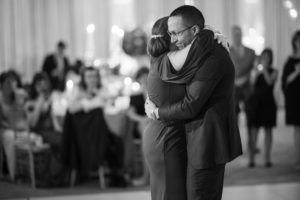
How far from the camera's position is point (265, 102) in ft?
22.2

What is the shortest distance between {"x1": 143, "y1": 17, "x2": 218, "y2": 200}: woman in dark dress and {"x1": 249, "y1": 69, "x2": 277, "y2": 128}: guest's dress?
150 inches

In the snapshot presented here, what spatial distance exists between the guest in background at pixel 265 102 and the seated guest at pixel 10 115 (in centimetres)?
263

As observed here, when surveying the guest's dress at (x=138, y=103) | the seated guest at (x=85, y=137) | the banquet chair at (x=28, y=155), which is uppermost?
the guest's dress at (x=138, y=103)

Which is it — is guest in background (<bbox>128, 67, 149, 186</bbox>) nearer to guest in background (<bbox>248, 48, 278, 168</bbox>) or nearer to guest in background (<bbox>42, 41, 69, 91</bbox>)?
guest in background (<bbox>248, 48, 278, 168</bbox>)

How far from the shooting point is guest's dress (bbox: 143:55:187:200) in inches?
117

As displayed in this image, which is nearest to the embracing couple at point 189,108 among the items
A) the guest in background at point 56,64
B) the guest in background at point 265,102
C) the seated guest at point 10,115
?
the seated guest at point 10,115

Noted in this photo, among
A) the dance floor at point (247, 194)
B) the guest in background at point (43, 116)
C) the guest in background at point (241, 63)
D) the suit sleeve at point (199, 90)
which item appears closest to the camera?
the suit sleeve at point (199, 90)

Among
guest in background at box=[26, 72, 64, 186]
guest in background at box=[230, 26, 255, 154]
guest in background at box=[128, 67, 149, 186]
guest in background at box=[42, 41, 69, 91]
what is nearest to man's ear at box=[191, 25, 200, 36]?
guest in background at box=[128, 67, 149, 186]

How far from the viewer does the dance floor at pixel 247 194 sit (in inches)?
203

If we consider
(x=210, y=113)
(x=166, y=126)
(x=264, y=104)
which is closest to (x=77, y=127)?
(x=264, y=104)

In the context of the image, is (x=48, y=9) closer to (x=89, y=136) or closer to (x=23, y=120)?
(x=23, y=120)

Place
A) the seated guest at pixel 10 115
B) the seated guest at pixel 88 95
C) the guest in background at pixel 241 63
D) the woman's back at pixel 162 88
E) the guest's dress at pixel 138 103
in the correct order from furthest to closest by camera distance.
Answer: the guest in background at pixel 241 63
the seated guest at pixel 10 115
the guest's dress at pixel 138 103
the seated guest at pixel 88 95
the woman's back at pixel 162 88

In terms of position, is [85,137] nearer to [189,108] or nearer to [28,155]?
[28,155]

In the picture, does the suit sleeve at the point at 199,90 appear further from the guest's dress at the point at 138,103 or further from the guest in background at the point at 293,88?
the guest in background at the point at 293,88
